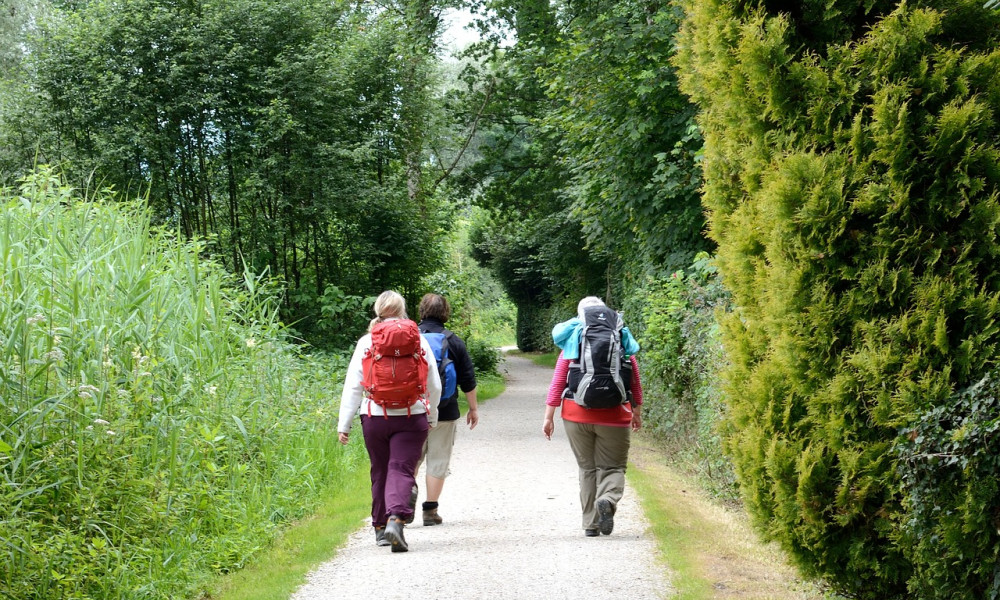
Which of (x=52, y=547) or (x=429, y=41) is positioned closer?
(x=52, y=547)

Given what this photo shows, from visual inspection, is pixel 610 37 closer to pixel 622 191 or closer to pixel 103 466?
pixel 622 191

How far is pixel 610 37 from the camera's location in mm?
13461

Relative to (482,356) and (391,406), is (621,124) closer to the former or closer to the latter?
(391,406)

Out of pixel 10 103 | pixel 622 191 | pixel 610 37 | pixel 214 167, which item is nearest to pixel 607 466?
pixel 622 191

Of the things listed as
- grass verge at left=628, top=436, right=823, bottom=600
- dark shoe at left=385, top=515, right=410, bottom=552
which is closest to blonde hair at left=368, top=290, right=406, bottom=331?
dark shoe at left=385, top=515, right=410, bottom=552

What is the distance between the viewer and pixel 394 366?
20.8ft

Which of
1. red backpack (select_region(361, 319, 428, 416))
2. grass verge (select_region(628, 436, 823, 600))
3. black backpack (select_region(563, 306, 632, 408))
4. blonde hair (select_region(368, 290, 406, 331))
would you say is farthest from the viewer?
black backpack (select_region(563, 306, 632, 408))

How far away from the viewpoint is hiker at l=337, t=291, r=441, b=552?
250 inches

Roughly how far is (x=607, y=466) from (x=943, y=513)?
340 centimetres

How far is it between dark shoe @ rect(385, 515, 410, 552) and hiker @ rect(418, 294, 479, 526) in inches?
42.5

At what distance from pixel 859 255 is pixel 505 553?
11.5 ft

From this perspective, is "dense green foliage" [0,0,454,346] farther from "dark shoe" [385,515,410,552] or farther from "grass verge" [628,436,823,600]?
"dark shoe" [385,515,410,552]

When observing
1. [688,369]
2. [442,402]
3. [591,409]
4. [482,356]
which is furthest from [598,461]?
[482,356]

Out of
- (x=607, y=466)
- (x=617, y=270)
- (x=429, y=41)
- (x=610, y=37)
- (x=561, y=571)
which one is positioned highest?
(x=429, y=41)
